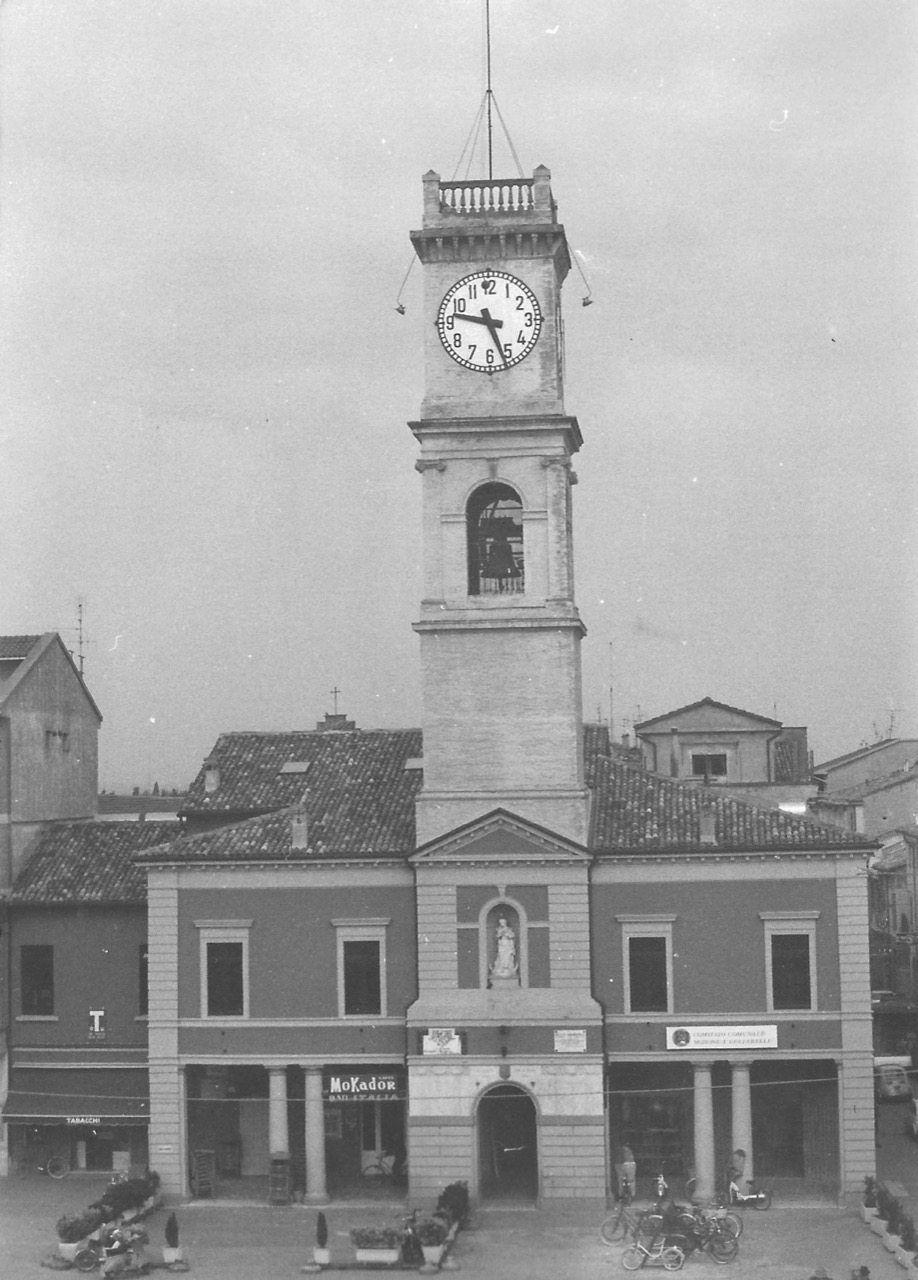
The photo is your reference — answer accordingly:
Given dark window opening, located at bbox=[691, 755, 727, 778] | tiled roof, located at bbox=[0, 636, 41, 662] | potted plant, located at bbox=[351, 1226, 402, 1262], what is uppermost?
tiled roof, located at bbox=[0, 636, 41, 662]

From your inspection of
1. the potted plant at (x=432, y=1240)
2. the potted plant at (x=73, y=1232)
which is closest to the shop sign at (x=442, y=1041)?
the potted plant at (x=432, y=1240)

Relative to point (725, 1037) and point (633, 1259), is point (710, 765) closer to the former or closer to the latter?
point (725, 1037)

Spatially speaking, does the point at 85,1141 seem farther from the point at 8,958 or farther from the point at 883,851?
the point at 883,851

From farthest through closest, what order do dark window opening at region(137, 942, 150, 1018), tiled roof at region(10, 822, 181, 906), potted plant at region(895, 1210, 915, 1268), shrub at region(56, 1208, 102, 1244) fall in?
tiled roof at region(10, 822, 181, 906)
dark window opening at region(137, 942, 150, 1018)
shrub at region(56, 1208, 102, 1244)
potted plant at region(895, 1210, 915, 1268)

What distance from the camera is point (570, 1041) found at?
1563 inches

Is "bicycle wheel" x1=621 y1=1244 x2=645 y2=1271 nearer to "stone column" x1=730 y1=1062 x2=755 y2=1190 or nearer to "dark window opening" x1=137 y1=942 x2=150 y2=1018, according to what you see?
"stone column" x1=730 y1=1062 x2=755 y2=1190

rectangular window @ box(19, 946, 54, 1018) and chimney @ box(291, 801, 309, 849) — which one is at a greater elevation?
chimney @ box(291, 801, 309, 849)

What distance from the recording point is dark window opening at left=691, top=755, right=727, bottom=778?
222 ft

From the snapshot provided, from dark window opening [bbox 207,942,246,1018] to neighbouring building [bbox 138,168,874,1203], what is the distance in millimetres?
73

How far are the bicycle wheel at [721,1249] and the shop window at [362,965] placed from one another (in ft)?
32.4

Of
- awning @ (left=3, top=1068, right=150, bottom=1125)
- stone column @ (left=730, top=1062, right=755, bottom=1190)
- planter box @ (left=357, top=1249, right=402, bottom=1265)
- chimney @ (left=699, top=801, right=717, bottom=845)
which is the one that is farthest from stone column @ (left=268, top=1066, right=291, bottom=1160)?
chimney @ (left=699, top=801, right=717, bottom=845)

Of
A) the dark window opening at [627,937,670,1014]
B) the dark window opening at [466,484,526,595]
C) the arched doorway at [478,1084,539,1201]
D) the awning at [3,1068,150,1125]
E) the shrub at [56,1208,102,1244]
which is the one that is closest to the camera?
the shrub at [56,1208,102,1244]

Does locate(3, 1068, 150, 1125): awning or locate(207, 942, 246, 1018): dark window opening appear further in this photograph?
locate(3, 1068, 150, 1125): awning

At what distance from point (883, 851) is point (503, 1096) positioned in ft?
92.5
